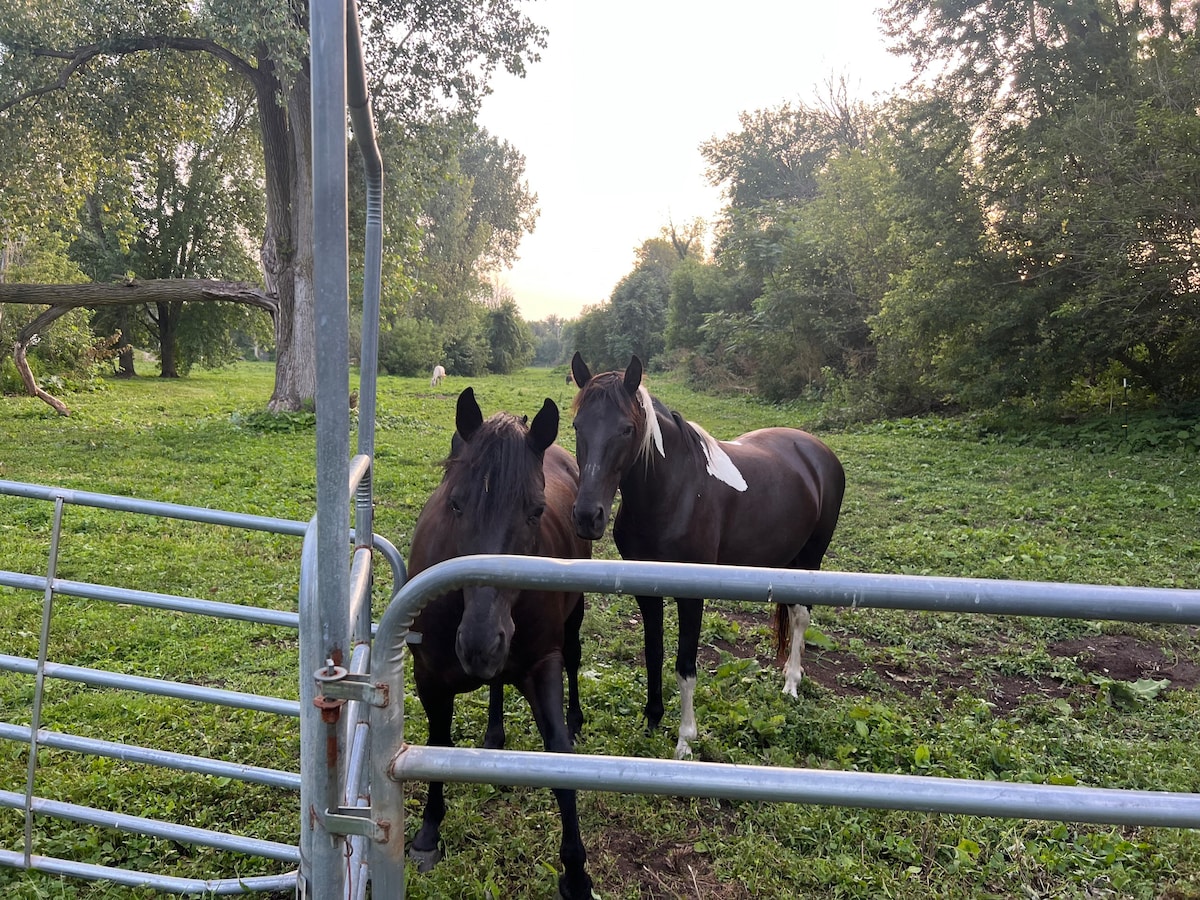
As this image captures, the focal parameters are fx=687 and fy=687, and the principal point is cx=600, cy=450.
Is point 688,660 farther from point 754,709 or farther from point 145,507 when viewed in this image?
point 145,507

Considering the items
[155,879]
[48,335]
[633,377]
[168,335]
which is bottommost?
[155,879]

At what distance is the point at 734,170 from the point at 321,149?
4424 cm

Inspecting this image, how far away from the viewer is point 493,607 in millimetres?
2045

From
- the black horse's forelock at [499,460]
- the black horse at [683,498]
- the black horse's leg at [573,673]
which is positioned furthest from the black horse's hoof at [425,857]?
the black horse's forelock at [499,460]

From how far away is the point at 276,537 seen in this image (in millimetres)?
6719

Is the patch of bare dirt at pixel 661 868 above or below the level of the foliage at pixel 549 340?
below

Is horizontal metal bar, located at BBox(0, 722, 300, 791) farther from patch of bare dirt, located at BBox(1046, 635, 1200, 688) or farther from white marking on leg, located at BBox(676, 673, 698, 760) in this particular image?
patch of bare dirt, located at BBox(1046, 635, 1200, 688)

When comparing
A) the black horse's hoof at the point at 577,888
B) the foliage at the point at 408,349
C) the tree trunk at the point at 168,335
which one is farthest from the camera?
the foliage at the point at 408,349

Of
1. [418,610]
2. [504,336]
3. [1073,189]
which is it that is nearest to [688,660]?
[418,610]

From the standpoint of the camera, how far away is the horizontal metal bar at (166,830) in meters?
2.45

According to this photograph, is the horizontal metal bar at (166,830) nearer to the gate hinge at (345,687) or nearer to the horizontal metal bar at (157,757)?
the horizontal metal bar at (157,757)

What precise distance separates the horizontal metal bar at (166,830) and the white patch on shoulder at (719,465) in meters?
2.62

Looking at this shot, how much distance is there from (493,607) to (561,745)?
0.69 metres

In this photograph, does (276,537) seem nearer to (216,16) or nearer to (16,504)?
(16,504)
